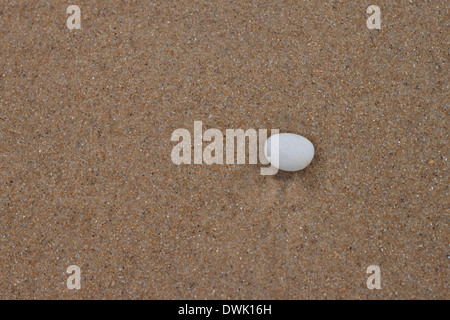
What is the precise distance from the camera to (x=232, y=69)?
1.42 metres

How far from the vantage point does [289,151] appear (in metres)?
1.28

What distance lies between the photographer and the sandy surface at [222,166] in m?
1.30

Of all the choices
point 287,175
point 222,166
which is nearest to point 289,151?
point 287,175

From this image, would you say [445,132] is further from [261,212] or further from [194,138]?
[194,138]

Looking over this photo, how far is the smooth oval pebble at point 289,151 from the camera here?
128 cm

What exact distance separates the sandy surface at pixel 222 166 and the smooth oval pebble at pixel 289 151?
60mm

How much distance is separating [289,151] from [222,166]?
0.80ft

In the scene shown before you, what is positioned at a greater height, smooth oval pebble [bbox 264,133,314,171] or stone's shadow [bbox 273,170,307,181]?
smooth oval pebble [bbox 264,133,314,171]

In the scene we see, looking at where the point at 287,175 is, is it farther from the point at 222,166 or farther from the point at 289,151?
the point at 222,166

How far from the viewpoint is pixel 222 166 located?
1359 mm

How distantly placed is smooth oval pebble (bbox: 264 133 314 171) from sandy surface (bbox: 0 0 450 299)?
0.06 metres

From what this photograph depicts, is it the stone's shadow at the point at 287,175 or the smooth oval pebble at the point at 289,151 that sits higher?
the smooth oval pebble at the point at 289,151

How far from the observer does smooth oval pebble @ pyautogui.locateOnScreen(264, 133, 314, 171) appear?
1276mm

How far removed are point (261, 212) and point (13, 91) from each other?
3.42 ft
